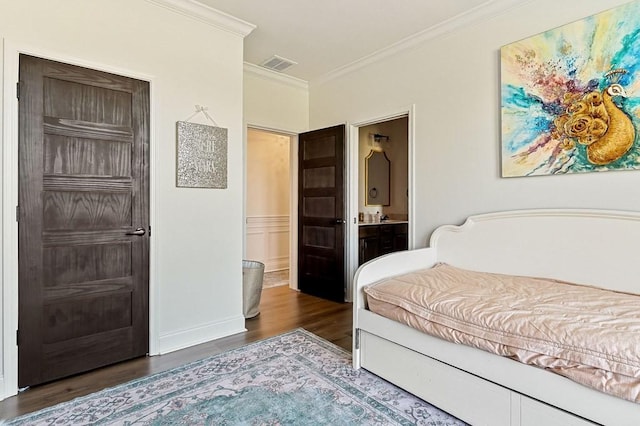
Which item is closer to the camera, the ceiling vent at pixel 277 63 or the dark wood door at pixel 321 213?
the ceiling vent at pixel 277 63

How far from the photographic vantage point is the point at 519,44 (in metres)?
2.51

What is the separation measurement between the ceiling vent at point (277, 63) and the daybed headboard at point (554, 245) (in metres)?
2.38

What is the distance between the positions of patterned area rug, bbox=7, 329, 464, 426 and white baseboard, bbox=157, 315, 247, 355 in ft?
1.20

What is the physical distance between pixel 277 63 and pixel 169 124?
1.63m

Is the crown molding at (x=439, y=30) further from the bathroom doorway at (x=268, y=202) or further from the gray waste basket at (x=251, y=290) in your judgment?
the gray waste basket at (x=251, y=290)

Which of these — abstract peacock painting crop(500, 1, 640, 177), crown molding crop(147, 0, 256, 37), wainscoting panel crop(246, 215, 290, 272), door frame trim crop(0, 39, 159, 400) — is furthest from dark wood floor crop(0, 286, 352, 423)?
crown molding crop(147, 0, 256, 37)

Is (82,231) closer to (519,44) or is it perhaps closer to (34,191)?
(34,191)

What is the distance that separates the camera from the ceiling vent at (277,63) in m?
3.64

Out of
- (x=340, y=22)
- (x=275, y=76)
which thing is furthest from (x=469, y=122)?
(x=275, y=76)

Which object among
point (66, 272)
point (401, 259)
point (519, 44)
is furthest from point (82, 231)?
point (519, 44)

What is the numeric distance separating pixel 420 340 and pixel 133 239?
2037 millimetres

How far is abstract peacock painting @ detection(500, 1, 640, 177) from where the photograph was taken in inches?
81.0

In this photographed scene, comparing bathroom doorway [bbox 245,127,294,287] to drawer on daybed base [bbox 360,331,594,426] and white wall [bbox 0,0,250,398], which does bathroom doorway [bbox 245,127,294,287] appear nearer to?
white wall [bbox 0,0,250,398]

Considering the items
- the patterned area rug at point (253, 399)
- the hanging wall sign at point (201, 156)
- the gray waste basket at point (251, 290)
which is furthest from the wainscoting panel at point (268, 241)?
the patterned area rug at point (253, 399)
